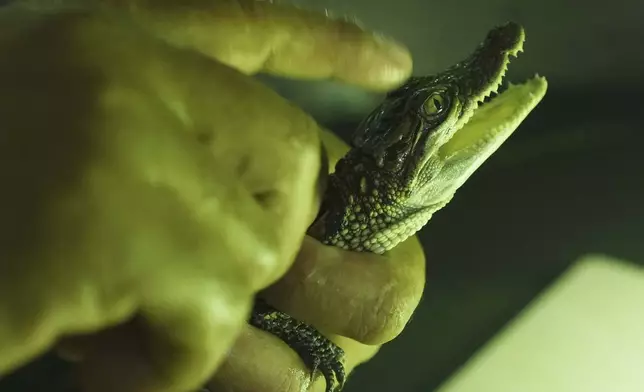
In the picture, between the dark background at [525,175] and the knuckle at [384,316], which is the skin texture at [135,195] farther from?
the dark background at [525,175]

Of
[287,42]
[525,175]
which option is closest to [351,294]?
[287,42]

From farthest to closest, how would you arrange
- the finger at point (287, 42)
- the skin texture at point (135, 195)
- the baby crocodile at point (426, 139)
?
the baby crocodile at point (426, 139), the finger at point (287, 42), the skin texture at point (135, 195)

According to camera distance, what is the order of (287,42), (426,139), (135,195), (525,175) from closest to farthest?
(135,195)
(287,42)
(426,139)
(525,175)

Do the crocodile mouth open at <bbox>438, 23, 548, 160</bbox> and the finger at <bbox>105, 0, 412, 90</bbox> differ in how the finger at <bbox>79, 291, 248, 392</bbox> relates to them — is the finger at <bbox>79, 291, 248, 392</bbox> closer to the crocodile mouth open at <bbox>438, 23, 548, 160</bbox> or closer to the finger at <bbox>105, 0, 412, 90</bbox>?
the finger at <bbox>105, 0, 412, 90</bbox>

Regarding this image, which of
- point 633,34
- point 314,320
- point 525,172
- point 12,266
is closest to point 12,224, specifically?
point 12,266

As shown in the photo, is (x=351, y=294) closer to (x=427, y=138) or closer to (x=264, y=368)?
(x=264, y=368)

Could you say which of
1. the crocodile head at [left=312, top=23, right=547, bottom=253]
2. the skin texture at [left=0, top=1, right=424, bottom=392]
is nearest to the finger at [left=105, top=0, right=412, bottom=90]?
the skin texture at [left=0, top=1, right=424, bottom=392]

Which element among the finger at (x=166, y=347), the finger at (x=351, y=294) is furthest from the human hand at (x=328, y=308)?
the finger at (x=166, y=347)
